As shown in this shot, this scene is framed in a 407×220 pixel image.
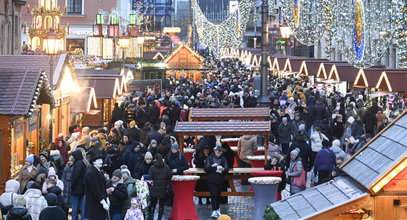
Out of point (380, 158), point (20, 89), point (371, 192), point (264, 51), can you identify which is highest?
point (264, 51)

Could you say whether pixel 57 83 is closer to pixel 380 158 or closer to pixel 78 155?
pixel 78 155

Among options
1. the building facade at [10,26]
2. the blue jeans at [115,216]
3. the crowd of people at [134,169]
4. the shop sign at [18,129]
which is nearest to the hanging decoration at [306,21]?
the building facade at [10,26]

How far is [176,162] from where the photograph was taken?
A: 18.5 meters

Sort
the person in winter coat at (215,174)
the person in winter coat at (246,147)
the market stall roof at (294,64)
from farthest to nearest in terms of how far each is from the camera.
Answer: the market stall roof at (294,64) → the person in winter coat at (246,147) → the person in winter coat at (215,174)

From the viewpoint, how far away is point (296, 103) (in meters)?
35.3

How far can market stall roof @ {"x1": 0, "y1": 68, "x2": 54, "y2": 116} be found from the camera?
18859mm

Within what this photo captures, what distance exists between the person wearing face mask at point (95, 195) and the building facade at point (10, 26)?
21726 millimetres

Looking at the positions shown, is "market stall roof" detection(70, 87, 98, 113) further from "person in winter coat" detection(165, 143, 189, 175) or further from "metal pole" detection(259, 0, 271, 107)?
"person in winter coat" detection(165, 143, 189, 175)

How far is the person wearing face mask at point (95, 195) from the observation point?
15461mm

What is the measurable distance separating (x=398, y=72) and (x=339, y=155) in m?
14.6

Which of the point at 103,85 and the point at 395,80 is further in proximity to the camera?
the point at 395,80

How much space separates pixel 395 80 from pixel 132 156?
50.1ft

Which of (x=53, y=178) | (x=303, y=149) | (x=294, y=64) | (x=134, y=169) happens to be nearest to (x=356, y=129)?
(x=303, y=149)

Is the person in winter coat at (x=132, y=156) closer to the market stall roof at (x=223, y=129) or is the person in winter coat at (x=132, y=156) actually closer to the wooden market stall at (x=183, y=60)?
the market stall roof at (x=223, y=129)
